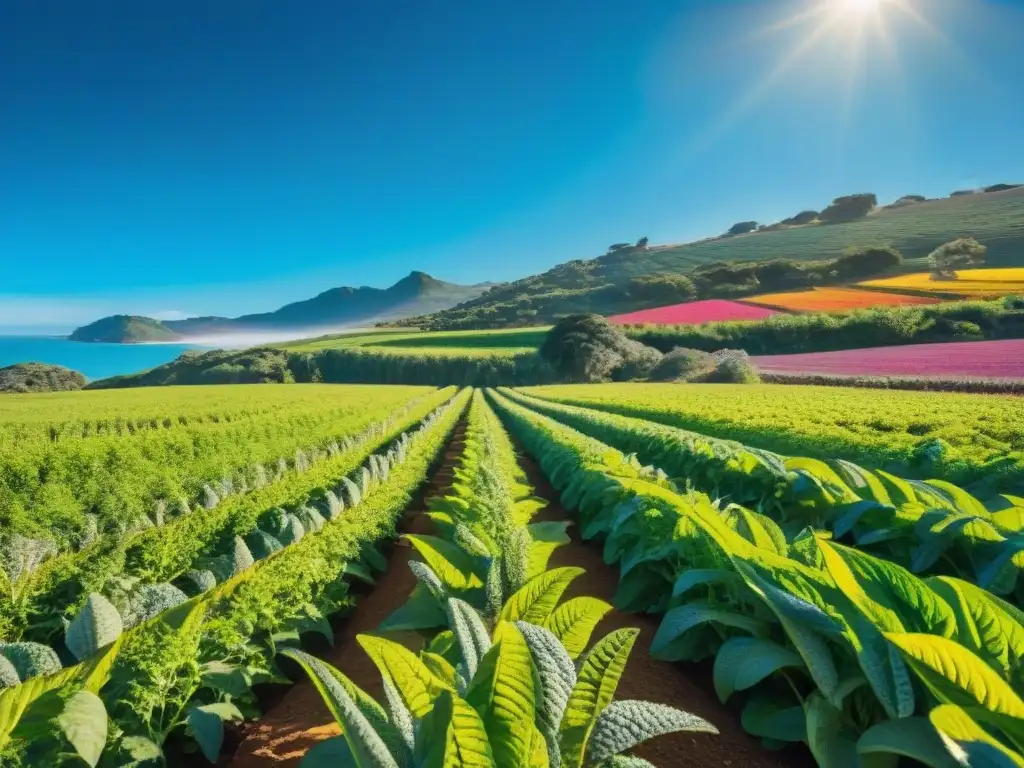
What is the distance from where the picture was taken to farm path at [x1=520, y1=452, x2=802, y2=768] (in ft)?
7.23

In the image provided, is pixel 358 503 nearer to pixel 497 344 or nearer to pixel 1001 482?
pixel 1001 482

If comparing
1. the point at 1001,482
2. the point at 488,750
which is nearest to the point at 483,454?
the point at 1001,482

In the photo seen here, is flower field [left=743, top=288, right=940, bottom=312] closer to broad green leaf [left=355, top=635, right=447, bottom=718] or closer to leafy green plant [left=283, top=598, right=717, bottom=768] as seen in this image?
leafy green plant [left=283, top=598, right=717, bottom=768]

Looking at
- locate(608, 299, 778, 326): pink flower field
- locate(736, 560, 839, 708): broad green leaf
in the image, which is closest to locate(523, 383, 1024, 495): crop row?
locate(736, 560, 839, 708): broad green leaf

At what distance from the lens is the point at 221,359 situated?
271 ft

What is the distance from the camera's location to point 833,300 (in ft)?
145

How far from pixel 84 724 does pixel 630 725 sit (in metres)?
1.57

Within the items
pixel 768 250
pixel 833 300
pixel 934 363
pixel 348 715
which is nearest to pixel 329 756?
pixel 348 715

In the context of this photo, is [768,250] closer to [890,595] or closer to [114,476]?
[114,476]

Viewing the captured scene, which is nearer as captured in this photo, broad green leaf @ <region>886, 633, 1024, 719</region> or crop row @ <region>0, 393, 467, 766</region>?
broad green leaf @ <region>886, 633, 1024, 719</region>

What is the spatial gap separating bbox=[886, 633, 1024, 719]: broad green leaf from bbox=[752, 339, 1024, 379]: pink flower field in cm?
2182

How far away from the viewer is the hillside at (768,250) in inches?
2370

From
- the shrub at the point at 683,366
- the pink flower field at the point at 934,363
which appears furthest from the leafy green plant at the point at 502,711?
the shrub at the point at 683,366

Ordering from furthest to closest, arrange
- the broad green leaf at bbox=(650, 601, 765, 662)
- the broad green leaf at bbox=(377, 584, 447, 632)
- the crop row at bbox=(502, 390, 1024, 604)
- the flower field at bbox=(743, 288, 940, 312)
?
the flower field at bbox=(743, 288, 940, 312)
the broad green leaf at bbox=(377, 584, 447, 632)
the crop row at bbox=(502, 390, 1024, 604)
the broad green leaf at bbox=(650, 601, 765, 662)
